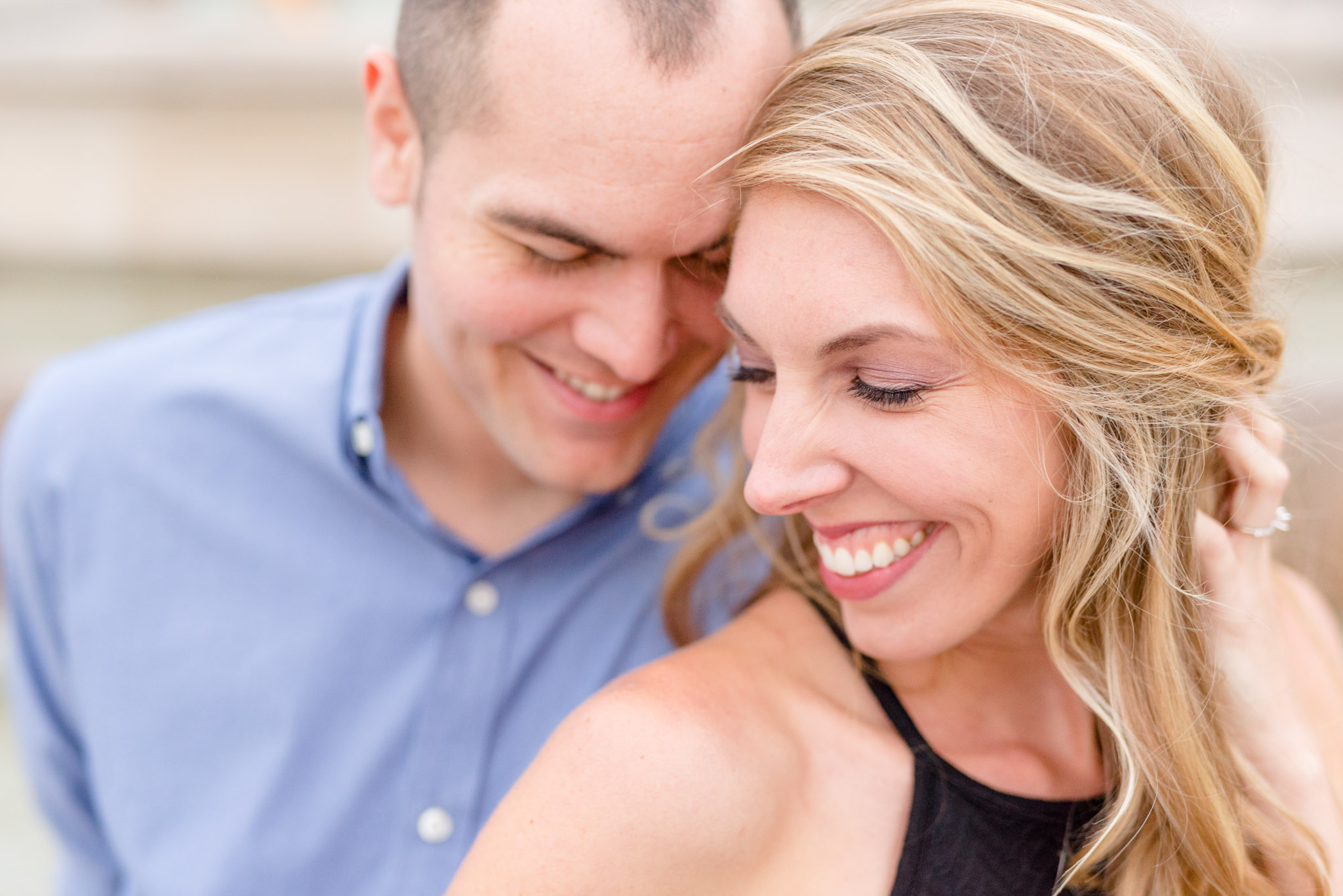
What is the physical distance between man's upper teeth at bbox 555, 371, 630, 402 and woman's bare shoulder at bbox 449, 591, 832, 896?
0.42m

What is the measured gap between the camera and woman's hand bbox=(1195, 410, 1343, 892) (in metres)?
1.45

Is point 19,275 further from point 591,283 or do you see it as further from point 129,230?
point 591,283

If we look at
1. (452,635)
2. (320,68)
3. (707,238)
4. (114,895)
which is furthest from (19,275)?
(707,238)

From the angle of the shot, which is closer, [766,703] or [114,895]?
[766,703]

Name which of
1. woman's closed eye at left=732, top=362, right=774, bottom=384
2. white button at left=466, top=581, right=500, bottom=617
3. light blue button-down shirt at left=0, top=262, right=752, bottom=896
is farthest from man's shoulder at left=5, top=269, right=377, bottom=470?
woman's closed eye at left=732, top=362, right=774, bottom=384

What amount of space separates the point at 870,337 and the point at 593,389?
513 mm

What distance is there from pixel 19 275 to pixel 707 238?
16.1 feet

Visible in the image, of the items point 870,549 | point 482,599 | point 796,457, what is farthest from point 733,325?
point 482,599

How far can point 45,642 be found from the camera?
203 cm

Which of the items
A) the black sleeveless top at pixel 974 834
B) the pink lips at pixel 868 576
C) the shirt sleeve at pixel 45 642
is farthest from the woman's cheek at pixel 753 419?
the shirt sleeve at pixel 45 642

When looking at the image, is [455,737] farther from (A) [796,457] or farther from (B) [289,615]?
(A) [796,457]

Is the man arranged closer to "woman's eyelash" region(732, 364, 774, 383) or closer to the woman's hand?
"woman's eyelash" region(732, 364, 774, 383)

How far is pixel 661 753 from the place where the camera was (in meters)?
1.30

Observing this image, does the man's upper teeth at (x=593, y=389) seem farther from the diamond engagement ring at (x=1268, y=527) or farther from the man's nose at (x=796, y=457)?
the diamond engagement ring at (x=1268, y=527)
